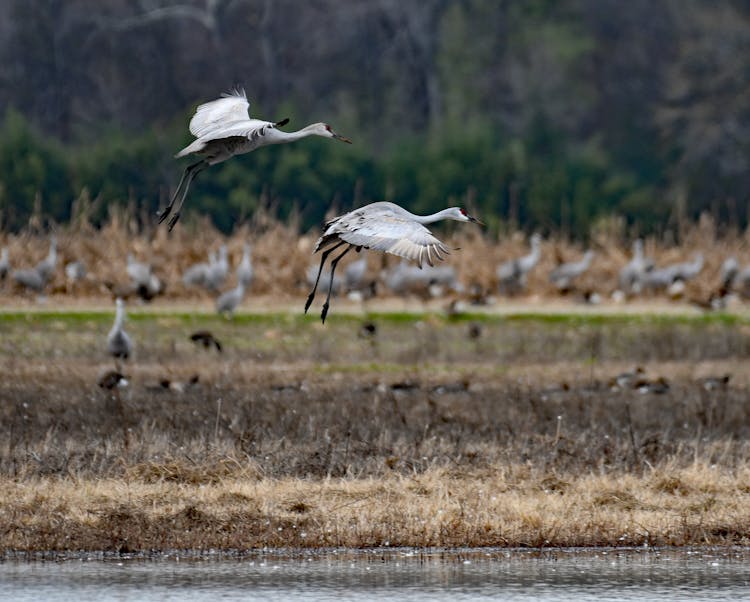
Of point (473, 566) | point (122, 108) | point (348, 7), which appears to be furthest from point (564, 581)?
point (348, 7)

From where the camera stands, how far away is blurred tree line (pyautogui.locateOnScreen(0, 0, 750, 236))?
38406 millimetres

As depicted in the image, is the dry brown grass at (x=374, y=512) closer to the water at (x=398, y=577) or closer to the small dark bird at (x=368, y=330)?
the water at (x=398, y=577)

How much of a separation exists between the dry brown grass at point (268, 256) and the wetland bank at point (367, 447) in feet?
20.4

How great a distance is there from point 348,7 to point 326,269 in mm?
20768

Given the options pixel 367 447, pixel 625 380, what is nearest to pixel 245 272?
pixel 625 380

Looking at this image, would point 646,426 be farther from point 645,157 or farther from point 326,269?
point 645,157

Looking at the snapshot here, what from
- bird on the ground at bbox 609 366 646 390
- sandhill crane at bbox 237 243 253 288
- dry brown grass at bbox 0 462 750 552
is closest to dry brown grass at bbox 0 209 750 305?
sandhill crane at bbox 237 243 253 288

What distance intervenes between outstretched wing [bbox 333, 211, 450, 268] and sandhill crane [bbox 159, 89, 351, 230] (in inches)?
18.9

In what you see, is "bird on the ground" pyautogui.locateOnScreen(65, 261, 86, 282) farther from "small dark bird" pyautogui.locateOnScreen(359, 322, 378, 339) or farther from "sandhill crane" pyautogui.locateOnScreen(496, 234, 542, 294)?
"sandhill crane" pyautogui.locateOnScreen(496, 234, 542, 294)

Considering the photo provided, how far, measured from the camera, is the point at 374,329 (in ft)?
68.9

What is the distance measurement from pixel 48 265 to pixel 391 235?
1686cm

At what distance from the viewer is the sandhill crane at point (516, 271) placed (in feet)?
90.7

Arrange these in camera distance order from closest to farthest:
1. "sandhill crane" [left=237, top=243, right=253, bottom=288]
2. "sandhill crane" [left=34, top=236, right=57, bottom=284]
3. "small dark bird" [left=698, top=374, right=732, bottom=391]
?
"small dark bird" [left=698, top=374, right=732, bottom=391] → "sandhill crane" [left=237, top=243, right=253, bottom=288] → "sandhill crane" [left=34, top=236, right=57, bottom=284]

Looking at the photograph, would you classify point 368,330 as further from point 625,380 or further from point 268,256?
point 268,256
